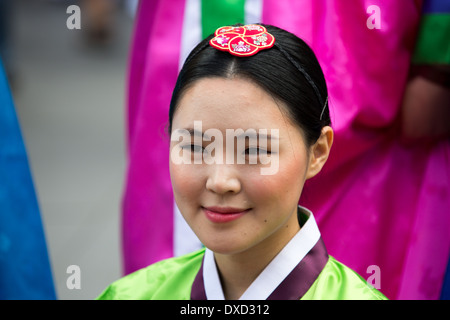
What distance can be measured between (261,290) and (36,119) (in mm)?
4321

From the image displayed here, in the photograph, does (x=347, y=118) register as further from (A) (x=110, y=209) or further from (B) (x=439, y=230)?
(A) (x=110, y=209)

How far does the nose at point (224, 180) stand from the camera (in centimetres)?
113

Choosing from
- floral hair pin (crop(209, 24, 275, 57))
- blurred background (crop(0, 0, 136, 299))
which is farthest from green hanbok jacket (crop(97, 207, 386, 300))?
blurred background (crop(0, 0, 136, 299))

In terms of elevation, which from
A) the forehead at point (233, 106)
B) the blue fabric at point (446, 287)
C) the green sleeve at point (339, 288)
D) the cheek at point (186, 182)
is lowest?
the blue fabric at point (446, 287)

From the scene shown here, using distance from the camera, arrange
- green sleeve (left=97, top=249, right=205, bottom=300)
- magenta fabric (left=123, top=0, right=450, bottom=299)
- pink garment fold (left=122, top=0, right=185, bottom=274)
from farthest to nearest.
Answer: pink garment fold (left=122, top=0, right=185, bottom=274)
magenta fabric (left=123, top=0, right=450, bottom=299)
green sleeve (left=97, top=249, right=205, bottom=300)

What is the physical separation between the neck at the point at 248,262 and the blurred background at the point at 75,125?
1.81 metres

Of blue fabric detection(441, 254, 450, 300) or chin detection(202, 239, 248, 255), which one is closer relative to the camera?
chin detection(202, 239, 248, 255)

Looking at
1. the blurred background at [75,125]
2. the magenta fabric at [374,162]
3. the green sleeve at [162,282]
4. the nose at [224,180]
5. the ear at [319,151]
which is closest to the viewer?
the nose at [224,180]

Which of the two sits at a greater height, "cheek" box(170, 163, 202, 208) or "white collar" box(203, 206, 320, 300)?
"cheek" box(170, 163, 202, 208)

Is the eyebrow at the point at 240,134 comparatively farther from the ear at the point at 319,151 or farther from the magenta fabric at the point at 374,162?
the magenta fabric at the point at 374,162

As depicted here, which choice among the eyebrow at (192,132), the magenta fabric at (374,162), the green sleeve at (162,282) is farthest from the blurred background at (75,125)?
the eyebrow at (192,132)

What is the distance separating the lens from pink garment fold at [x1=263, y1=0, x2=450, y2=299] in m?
1.55

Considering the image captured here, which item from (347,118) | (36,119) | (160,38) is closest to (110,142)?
(36,119)

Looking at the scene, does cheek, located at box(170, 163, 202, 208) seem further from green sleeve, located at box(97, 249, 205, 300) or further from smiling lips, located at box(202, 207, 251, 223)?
green sleeve, located at box(97, 249, 205, 300)
